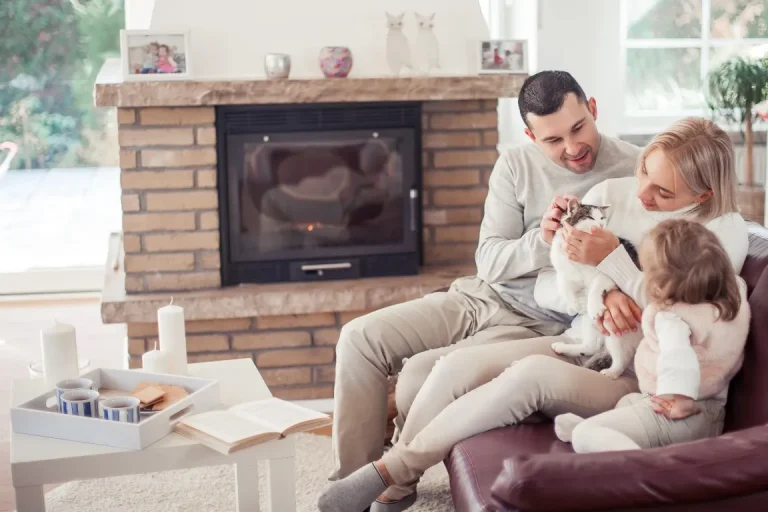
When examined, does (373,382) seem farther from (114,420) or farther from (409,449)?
(114,420)

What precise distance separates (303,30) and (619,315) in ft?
6.07

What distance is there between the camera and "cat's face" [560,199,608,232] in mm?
2152

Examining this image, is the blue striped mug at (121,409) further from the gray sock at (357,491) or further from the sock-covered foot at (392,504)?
the sock-covered foot at (392,504)

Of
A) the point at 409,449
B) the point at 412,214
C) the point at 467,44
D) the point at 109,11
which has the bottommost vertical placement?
the point at 409,449

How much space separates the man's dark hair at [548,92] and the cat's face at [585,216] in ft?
1.08

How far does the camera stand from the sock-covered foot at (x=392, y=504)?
2.30 metres

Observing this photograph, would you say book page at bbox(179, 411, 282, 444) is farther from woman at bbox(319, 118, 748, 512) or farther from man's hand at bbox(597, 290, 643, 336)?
man's hand at bbox(597, 290, 643, 336)

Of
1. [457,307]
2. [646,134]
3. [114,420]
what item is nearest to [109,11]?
[646,134]

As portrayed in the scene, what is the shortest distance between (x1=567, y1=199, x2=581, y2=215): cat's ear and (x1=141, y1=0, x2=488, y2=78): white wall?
1.40m

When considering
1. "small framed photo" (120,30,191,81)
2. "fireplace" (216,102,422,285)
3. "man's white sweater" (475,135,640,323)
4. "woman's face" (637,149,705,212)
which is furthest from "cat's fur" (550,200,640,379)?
"small framed photo" (120,30,191,81)

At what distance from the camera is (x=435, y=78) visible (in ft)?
11.0

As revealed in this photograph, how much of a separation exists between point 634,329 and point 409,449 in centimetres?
52

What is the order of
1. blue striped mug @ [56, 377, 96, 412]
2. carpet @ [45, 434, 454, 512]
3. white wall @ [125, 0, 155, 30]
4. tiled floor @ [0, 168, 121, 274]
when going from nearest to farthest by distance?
blue striped mug @ [56, 377, 96, 412]
carpet @ [45, 434, 454, 512]
white wall @ [125, 0, 155, 30]
tiled floor @ [0, 168, 121, 274]

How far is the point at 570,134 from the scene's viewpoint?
244cm
